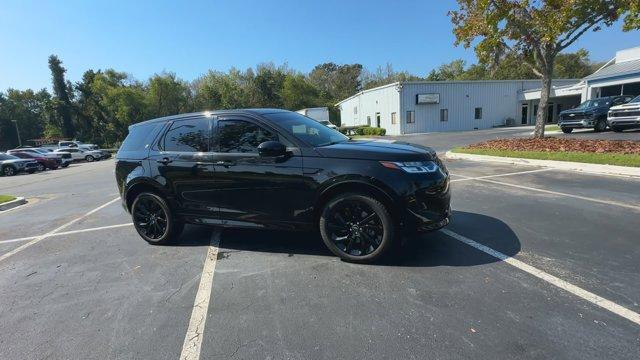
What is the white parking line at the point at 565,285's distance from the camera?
2.96 meters

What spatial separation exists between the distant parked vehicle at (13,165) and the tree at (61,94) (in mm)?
50000

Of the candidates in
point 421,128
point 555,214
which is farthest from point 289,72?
point 555,214

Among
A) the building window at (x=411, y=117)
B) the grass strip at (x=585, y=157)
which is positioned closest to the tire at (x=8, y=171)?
the grass strip at (x=585, y=157)

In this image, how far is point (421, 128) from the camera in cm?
3806

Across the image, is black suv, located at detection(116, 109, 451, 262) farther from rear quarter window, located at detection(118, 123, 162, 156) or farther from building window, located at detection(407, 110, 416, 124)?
building window, located at detection(407, 110, 416, 124)

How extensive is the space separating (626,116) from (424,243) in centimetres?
1771

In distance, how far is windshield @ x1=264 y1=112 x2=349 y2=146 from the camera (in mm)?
4590

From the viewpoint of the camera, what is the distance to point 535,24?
14242 millimetres

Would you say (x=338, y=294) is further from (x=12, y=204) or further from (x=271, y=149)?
(x=12, y=204)

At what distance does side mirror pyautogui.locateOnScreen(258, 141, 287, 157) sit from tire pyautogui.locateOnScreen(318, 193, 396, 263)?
2.71 feet

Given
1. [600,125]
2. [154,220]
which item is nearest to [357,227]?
[154,220]

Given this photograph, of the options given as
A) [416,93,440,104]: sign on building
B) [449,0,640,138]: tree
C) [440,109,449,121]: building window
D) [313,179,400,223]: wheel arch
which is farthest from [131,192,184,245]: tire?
[440,109,449,121]: building window

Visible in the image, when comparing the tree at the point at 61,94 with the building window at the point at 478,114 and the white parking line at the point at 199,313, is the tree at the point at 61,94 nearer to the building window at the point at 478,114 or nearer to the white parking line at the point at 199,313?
the building window at the point at 478,114

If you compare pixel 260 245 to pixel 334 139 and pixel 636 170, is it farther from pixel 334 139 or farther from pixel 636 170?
pixel 636 170
